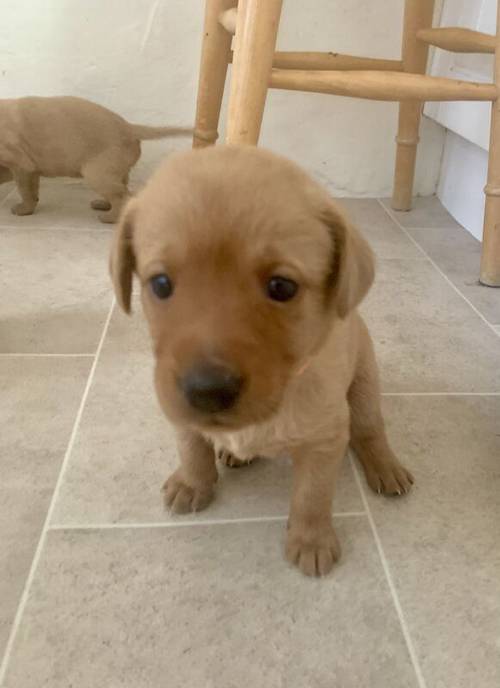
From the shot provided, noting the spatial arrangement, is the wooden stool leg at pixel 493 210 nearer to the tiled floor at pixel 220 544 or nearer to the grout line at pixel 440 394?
the tiled floor at pixel 220 544

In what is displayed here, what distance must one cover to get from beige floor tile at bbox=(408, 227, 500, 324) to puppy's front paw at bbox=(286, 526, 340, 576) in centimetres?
105

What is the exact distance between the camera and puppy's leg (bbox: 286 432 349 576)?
3.48 ft

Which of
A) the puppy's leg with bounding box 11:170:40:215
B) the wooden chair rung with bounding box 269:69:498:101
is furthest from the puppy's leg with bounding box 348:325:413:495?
the puppy's leg with bounding box 11:170:40:215

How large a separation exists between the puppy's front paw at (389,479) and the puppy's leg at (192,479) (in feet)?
1.03

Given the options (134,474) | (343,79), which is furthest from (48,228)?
(134,474)

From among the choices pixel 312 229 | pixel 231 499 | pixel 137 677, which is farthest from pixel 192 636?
pixel 312 229

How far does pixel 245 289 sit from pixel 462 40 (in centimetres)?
172

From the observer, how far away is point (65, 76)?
2.61m

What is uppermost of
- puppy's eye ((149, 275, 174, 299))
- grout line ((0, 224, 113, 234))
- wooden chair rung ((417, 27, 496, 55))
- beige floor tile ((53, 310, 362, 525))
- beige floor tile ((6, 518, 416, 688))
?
wooden chair rung ((417, 27, 496, 55))

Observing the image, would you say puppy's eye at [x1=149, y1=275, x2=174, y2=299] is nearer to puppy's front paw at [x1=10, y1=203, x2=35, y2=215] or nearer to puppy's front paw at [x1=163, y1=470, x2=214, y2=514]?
puppy's front paw at [x1=163, y1=470, x2=214, y2=514]

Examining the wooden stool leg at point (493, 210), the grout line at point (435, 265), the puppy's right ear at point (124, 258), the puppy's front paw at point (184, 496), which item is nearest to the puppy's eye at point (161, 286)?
the puppy's right ear at point (124, 258)

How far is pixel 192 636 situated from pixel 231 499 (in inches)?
12.1

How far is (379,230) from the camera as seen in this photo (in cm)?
250

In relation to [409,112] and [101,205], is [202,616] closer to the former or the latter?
[101,205]
